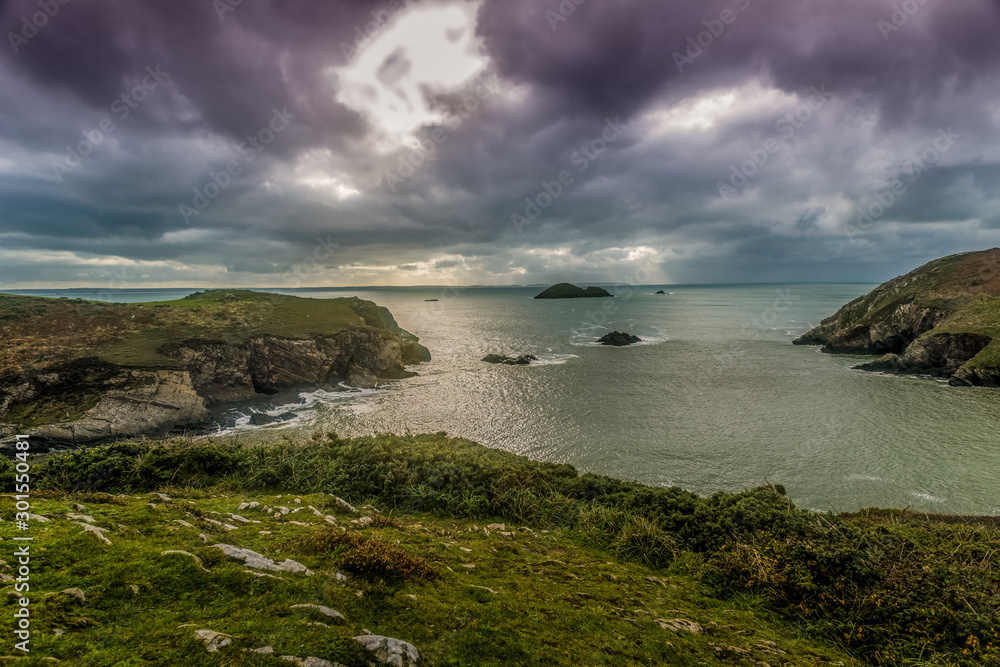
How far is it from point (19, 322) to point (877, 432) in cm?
6326

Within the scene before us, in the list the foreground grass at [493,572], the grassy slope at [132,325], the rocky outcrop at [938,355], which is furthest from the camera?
the rocky outcrop at [938,355]

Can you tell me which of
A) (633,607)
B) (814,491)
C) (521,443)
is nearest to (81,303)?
(521,443)

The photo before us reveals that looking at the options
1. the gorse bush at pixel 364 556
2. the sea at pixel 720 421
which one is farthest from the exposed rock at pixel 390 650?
the sea at pixel 720 421

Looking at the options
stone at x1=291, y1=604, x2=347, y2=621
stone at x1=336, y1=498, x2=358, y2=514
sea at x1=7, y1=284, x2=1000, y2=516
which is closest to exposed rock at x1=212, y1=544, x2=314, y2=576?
stone at x1=291, y1=604, x2=347, y2=621

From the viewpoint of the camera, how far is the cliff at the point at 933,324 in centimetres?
4222

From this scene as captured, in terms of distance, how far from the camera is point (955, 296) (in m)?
53.3

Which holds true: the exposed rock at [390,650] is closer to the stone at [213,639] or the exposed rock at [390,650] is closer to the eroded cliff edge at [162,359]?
the stone at [213,639]

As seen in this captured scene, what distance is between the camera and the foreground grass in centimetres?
495

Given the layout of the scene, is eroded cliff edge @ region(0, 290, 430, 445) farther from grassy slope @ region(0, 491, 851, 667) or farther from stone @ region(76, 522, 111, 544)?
stone @ region(76, 522, 111, 544)

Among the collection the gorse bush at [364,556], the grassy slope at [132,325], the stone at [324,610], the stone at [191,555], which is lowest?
the gorse bush at [364,556]

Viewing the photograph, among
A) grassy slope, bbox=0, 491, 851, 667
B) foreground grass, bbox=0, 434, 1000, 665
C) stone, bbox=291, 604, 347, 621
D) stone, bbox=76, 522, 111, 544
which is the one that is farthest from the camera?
stone, bbox=76, 522, 111, 544

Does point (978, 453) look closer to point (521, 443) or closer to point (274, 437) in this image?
point (521, 443)

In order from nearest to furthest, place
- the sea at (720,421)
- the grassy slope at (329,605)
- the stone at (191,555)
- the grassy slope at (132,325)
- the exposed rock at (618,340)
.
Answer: the grassy slope at (329,605), the stone at (191,555), the sea at (720,421), the grassy slope at (132,325), the exposed rock at (618,340)

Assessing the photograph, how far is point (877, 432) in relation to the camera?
27234 millimetres
